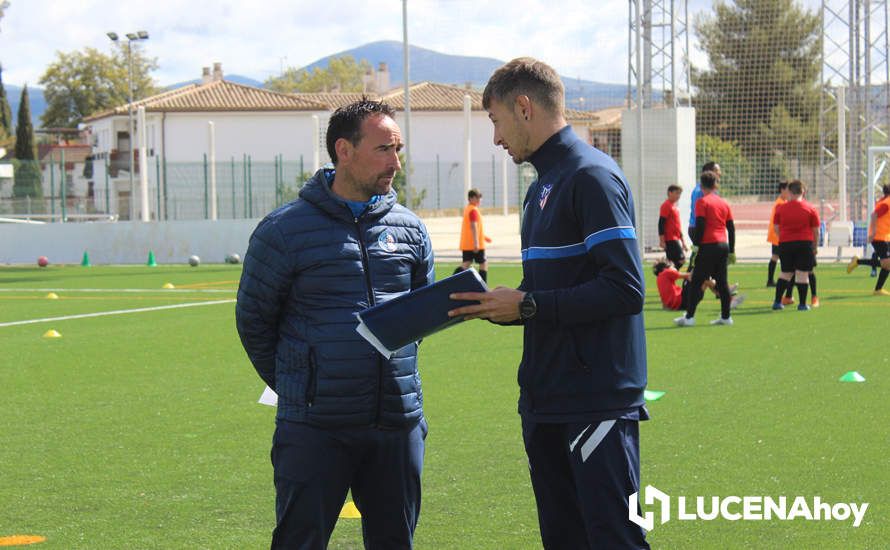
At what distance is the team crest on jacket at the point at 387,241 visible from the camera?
4.75m

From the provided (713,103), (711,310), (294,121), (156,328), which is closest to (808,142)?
(713,103)

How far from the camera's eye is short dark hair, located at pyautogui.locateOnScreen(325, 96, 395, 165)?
472 centimetres

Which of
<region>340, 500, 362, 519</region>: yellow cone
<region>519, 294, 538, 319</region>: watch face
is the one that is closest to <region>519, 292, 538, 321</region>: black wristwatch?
<region>519, 294, 538, 319</region>: watch face

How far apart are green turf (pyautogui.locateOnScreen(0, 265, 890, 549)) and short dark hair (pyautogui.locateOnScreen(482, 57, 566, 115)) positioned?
2553mm

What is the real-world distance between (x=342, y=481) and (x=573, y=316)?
3.72 feet

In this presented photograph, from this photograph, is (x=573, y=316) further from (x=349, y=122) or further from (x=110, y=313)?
(x=110, y=313)

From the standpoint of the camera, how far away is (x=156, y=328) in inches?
649

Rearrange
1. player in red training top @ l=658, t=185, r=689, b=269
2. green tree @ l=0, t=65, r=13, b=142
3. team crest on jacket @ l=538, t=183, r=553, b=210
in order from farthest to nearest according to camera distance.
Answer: green tree @ l=0, t=65, r=13, b=142
player in red training top @ l=658, t=185, r=689, b=269
team crest on jacket @ l=538, t=183, r=553, b=210

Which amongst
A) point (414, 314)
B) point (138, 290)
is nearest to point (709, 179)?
point (138, 290)

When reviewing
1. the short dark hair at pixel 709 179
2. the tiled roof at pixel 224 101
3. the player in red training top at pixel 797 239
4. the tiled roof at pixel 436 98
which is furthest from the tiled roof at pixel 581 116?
the tiled roof at pixel 224 101

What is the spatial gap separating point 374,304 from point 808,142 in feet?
Answer: 116

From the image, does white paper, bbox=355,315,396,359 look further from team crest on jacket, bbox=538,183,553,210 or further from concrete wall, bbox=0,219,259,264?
concrete wall, bbox=0,219,259,264

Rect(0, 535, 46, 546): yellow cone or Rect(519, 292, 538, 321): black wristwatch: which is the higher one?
Rect(519, 292, 538, 321): black wristwatch

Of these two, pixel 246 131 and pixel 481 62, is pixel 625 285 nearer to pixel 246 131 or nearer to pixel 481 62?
pixel 481 62
